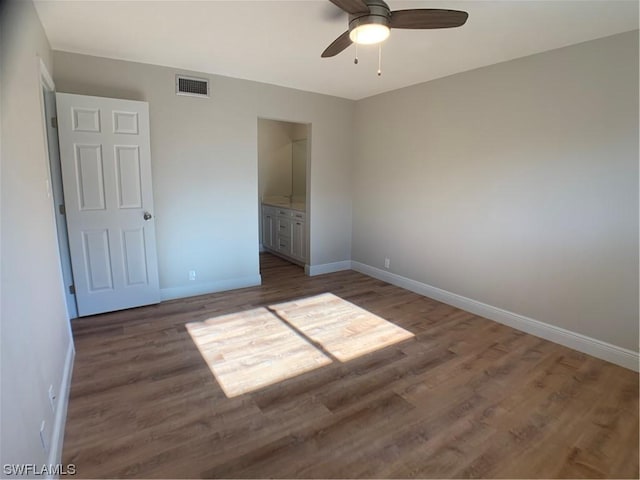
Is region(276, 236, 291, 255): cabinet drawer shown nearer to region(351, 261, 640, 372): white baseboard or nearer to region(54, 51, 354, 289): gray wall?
region(54, 51, 354, 289): gray wall

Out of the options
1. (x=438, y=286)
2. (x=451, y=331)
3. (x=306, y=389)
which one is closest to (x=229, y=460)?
(x=306, y=389)

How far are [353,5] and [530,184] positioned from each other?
2.30 m

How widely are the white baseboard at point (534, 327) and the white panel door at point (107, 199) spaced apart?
3.21 m

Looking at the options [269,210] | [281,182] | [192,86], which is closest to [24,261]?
[192,86]

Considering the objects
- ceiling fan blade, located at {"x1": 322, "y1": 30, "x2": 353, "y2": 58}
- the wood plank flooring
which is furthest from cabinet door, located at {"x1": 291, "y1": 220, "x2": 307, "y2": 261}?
ceiling fan blade, located at {"x1": 322, "y1": 30, "x2": 353, "y2": 58}

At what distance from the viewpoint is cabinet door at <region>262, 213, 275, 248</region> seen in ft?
19.6

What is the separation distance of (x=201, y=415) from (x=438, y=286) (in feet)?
9.81

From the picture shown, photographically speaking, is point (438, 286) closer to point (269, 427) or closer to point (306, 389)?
point (306, 389)

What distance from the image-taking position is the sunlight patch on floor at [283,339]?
248cm

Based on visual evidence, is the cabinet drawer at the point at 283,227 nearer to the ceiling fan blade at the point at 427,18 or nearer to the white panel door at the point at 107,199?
the white panel door at the point at 107,199

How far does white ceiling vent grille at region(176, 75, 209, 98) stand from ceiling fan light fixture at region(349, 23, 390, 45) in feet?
7.38

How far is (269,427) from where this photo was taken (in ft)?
6.38

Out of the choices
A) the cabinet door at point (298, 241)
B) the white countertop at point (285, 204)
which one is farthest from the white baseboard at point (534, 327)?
the white countertop at point (285, 204)

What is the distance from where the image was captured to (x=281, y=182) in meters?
6.65
